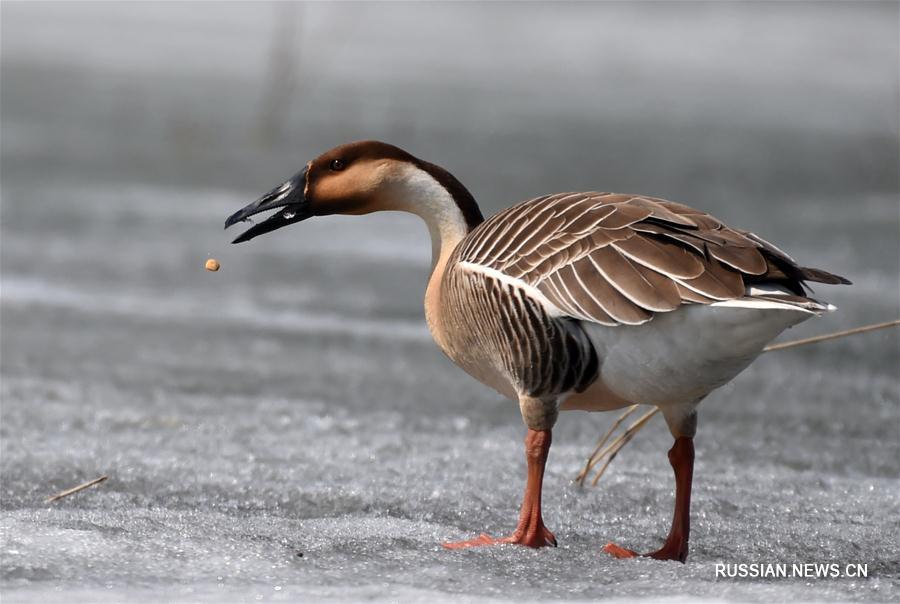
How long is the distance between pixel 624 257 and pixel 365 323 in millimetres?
4054

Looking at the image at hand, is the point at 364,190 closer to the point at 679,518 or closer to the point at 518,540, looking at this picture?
the point at 518,540

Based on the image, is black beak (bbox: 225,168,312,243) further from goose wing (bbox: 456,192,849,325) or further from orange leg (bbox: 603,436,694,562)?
orange leg (bbox: 603,436,694,562)

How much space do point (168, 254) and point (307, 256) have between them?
0.94 metres

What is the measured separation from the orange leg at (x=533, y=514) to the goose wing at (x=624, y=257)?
444 mm

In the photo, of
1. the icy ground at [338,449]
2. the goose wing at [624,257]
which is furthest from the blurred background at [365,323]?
the goose wing at [624,257]

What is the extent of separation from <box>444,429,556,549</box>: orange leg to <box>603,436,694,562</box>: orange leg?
0.67ft

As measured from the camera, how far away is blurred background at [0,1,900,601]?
3744 mm

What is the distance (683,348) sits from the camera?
11.3 ft

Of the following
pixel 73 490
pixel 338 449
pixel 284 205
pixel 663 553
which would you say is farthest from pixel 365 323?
pixel 663 553

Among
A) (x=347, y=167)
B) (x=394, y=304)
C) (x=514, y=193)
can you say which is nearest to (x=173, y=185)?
(x=514, y=193)

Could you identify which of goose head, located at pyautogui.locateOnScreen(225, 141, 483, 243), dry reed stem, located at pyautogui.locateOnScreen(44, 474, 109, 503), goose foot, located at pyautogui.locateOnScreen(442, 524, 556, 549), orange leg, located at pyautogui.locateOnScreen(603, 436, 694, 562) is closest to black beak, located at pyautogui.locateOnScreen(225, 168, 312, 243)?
goose head, located at pyautogui.locateOnScreen(225, 141, 483, 243)

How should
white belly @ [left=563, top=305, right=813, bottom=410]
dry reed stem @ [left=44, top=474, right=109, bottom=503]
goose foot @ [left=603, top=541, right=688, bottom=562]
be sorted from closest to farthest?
white belly @ [left=563, top=305, right=813, bottom=410]
goose foot @ [left=603, top=541, right=688, bottom=562]
dry reed stem @ [left=44, top=474, right=109, bottom=503]

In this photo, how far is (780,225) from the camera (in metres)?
9.69

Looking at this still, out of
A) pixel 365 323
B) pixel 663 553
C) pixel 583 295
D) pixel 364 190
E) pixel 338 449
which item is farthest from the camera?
pixel 365 323
